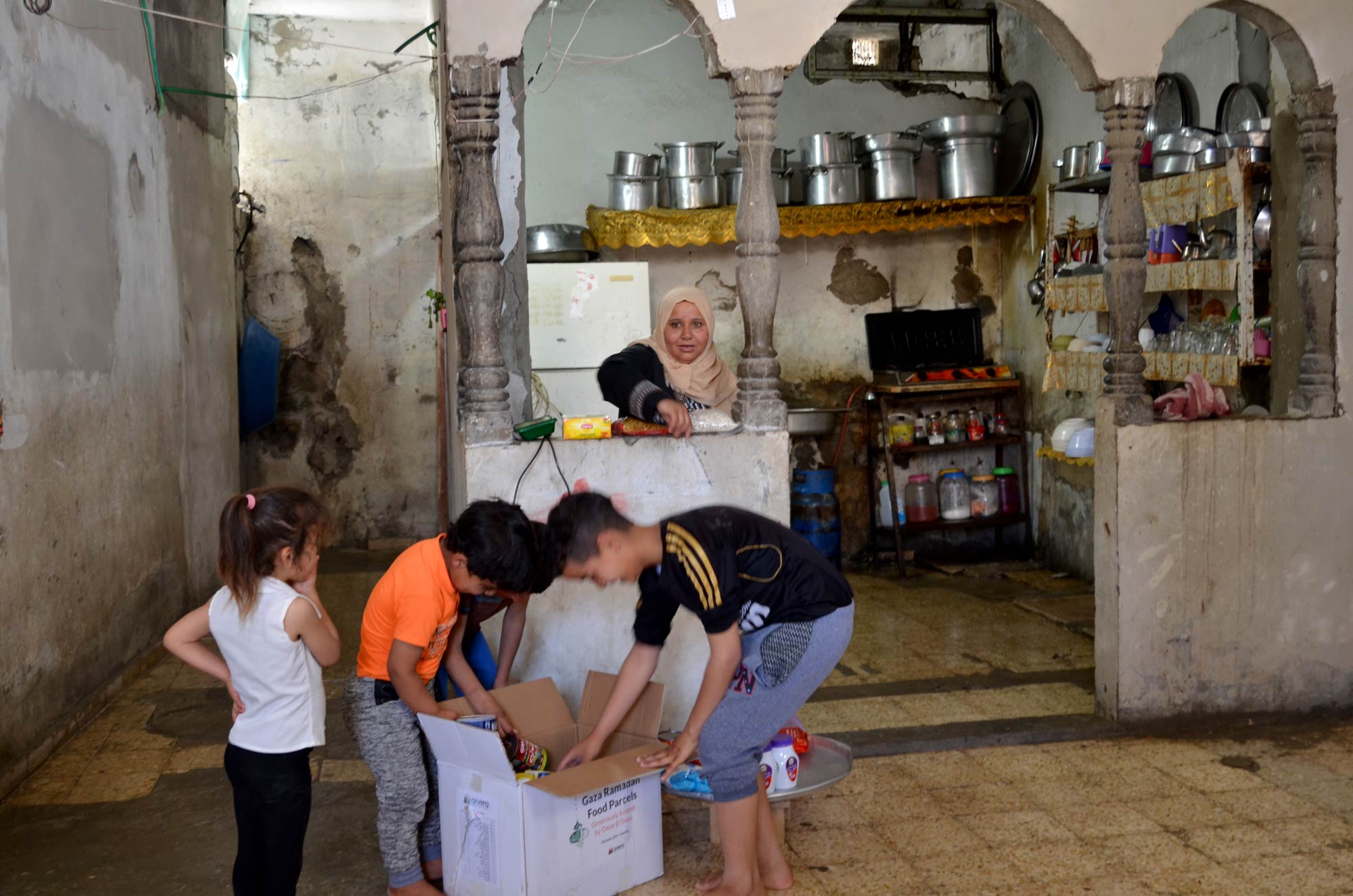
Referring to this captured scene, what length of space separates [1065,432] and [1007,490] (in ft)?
4.97

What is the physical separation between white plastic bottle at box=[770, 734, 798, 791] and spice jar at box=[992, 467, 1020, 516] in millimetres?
5025

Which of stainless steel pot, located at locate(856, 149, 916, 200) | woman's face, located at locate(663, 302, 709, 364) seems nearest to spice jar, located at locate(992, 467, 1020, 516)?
stainless steel pot, located at locate(856, 149, 916, 200)

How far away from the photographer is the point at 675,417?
3.82 meters

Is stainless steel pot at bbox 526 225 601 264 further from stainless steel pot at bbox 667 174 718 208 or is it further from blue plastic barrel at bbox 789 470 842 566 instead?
blue plastic barrel at bbox 789 470 842 566

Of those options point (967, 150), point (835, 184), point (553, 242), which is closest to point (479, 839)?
point (553, 242)

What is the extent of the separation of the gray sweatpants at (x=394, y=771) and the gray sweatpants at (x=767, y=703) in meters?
0.80

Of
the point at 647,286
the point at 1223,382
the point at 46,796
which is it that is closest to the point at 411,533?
the point at 647,286

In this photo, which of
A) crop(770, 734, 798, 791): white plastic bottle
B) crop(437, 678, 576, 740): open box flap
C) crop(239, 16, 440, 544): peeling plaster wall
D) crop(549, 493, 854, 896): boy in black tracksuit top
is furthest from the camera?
crop(239, 16, 440, 544): peeling plaster wall

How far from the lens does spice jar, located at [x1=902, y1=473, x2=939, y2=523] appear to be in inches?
314

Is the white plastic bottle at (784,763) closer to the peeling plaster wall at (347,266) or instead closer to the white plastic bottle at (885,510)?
the white plastic bottle at (885,510)

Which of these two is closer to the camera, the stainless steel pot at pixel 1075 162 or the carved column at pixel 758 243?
the carved column at pixel 758 243

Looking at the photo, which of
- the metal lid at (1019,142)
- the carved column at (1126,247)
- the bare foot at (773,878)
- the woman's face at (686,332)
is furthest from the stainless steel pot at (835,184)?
the bare foot at (773,878)

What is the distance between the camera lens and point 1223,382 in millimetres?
5172

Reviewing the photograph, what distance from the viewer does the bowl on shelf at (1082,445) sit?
617cm
